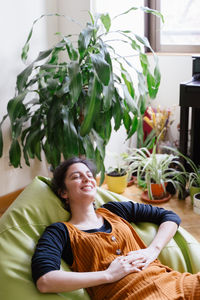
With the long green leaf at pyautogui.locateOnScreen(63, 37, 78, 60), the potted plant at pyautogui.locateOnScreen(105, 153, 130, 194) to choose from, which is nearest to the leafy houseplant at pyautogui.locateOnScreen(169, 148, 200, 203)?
the potted plant at pyautogui.locateOnScreen(105, 153, 130, 194)

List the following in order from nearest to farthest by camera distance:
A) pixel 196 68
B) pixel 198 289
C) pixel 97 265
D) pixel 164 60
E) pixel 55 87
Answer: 1. pixel 198 289
2. pixel 97 265
3. pixel 55 87
4. pixel 196 68
5. pixel 164 60

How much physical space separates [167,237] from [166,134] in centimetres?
188

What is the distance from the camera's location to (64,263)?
5.66 ft

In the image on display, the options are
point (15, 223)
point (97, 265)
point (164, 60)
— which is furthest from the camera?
point (164, 60)

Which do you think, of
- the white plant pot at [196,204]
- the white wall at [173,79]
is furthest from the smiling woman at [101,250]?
the white wall at [173,79]

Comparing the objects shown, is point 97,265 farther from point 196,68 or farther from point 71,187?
point 196,68

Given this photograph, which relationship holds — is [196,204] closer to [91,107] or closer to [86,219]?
[91,107]

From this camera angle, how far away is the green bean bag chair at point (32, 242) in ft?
5.31

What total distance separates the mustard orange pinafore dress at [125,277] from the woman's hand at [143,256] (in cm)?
2

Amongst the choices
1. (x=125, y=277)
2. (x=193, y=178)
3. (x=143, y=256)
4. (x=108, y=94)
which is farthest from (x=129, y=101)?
(x=125, y=277)

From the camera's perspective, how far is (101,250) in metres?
1.69

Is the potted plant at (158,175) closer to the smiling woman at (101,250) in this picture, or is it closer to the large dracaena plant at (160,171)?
the large dracaena plant at (160,171)

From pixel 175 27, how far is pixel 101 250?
2.54 meters

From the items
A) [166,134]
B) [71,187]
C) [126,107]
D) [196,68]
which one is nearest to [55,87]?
[126,107]
